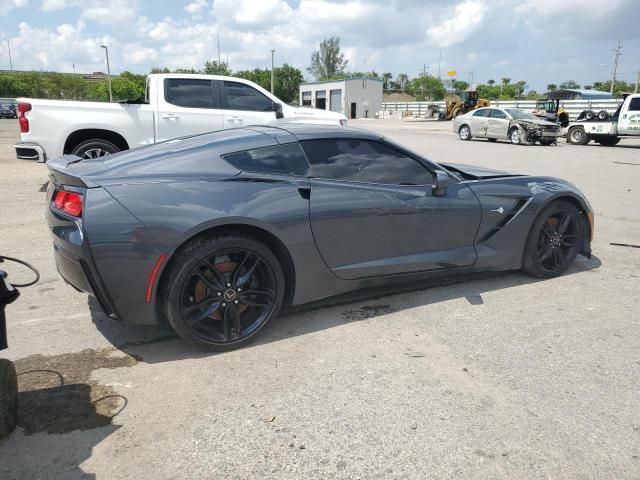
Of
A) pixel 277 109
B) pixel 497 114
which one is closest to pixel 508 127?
pixel 497 114

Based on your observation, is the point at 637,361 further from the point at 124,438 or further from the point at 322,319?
the point at 124,438

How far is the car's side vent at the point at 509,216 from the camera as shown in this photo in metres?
4.34

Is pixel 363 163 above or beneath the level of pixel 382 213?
above

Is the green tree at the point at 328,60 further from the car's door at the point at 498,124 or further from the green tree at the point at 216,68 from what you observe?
the car's door at the point at 498,124

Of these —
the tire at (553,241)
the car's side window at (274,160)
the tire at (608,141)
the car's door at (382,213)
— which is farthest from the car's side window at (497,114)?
the car's side window at (274,160)

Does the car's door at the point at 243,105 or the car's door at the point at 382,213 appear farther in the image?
the car's door at the point at 243,105

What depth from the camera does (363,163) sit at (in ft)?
12.6

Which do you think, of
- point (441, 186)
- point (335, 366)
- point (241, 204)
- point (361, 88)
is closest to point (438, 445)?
point (335, 366)

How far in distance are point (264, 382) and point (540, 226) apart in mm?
2965

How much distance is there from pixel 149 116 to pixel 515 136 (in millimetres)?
17299

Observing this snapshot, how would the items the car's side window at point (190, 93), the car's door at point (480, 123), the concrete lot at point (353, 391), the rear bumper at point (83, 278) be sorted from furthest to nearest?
the car's door at point (480, 123) → the car's side window at point (190, 93) → the rear bumper at point (83, 278) → the concrete lot at point (353, 391)

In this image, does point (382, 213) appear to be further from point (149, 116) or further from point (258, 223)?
point (149, 116)

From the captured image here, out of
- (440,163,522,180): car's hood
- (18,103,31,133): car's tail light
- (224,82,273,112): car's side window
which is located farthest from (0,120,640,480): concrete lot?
(224,82,273,112): car's side window

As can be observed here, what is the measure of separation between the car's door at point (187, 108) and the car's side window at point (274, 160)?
530 centimetres
